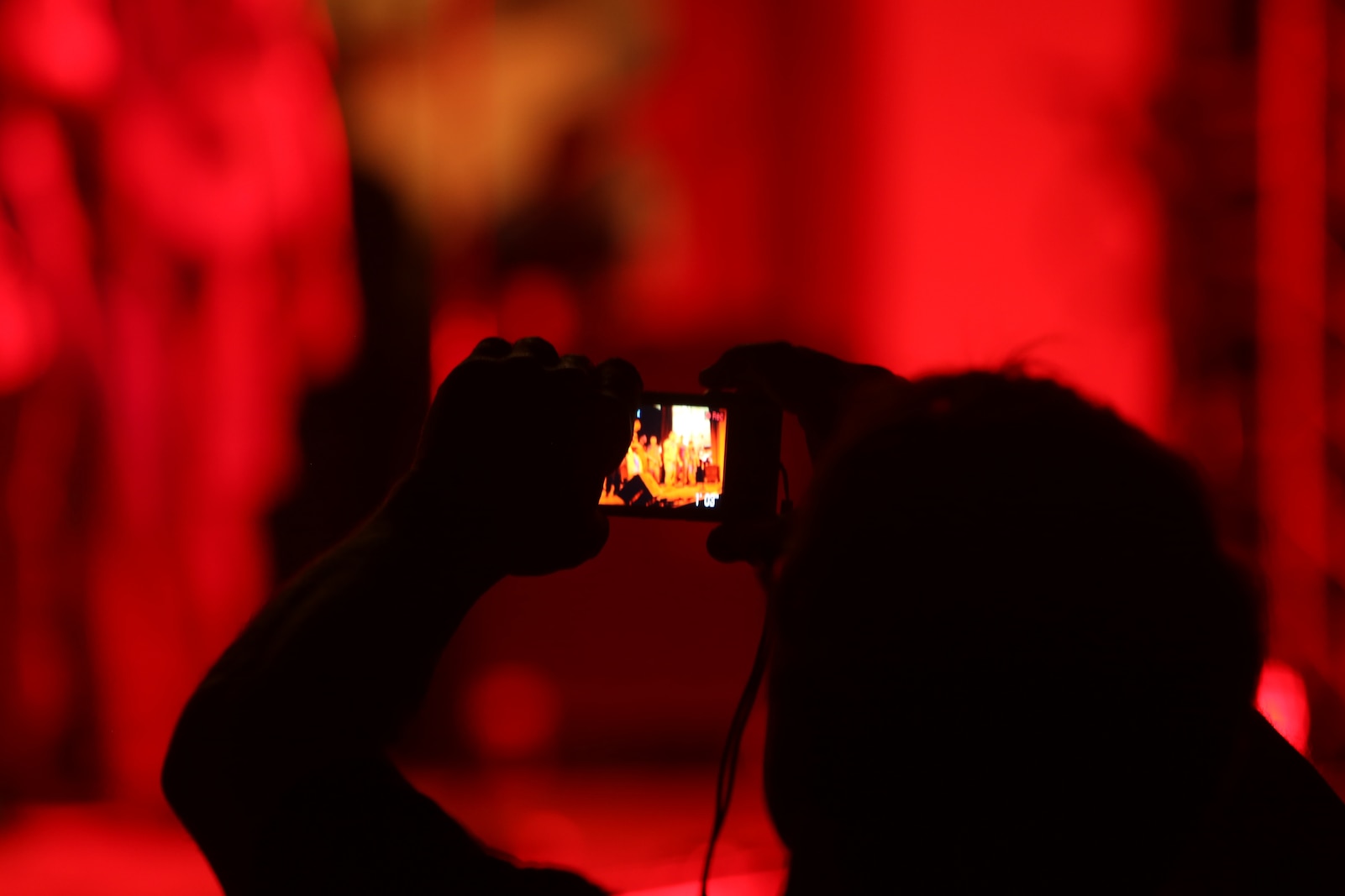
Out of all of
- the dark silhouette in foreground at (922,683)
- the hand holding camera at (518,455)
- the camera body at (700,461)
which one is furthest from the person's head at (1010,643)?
the camera body at (700,461)

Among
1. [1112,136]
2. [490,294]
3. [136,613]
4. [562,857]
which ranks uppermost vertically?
[1112,136]

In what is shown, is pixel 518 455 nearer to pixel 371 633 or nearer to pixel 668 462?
pixel 371 633

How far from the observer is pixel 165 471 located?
4.60 ft

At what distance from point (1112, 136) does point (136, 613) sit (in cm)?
182

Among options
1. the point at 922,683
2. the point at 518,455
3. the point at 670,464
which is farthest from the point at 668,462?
the point at 922,683

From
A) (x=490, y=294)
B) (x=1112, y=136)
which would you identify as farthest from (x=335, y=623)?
(x=1112, y=136)

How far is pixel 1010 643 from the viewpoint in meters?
0.35

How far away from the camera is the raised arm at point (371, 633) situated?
38 centimetres

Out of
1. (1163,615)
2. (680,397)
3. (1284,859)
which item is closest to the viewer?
(1163,615)

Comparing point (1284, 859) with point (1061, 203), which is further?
point (1061, 203)

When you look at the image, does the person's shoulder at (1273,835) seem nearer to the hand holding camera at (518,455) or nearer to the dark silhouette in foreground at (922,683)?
the dark silhouette in foreground at (922,683)

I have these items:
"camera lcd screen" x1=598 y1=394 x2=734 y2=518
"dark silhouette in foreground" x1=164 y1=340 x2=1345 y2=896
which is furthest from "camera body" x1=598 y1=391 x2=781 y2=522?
"dark silhouette in foreground" x1=164 y1=340 x2=1345 y2=896

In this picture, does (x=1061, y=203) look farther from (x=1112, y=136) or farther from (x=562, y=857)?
(x=562, y=857)

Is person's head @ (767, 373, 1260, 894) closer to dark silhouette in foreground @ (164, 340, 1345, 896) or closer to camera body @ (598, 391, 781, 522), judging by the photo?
dark silhouette in foreground @ (164, 340, 1345, 896)
